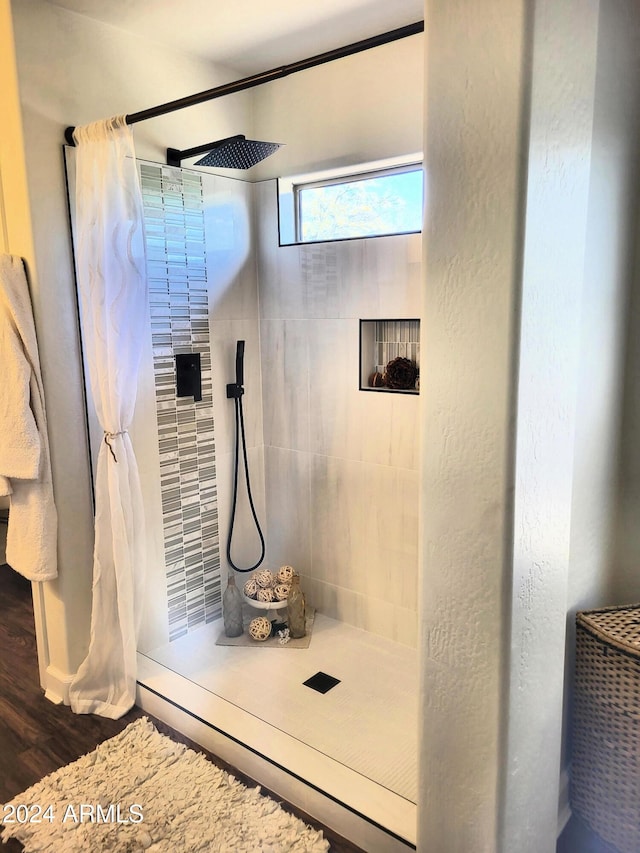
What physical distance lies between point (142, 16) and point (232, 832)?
108 inches

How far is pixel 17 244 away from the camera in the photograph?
2.23 metres

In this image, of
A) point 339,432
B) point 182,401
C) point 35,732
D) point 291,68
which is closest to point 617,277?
point 291,68

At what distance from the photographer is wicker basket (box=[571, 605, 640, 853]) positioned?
1567mm

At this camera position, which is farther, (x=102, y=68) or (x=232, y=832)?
(x=102, y=68)

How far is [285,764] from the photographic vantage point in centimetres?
198

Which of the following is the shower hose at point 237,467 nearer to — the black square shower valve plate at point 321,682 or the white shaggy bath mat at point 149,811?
the black square shower valve plate at point 321,682

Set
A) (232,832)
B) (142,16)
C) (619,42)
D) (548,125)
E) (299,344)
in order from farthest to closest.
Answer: (299,344) → (142,16) → (232,832) → (619,42) → (548,125)

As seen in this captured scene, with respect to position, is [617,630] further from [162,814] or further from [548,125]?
[162,814]

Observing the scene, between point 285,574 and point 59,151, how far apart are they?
1951 mm

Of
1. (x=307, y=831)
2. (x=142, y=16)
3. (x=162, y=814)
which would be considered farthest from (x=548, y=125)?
(x=162, y=814)

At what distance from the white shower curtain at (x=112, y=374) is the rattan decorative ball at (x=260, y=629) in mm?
568

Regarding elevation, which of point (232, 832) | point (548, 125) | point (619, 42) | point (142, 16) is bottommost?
point (232, 832)

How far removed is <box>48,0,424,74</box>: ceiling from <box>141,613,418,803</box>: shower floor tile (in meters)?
2.49

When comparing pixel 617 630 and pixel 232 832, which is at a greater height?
pixel 617 630
